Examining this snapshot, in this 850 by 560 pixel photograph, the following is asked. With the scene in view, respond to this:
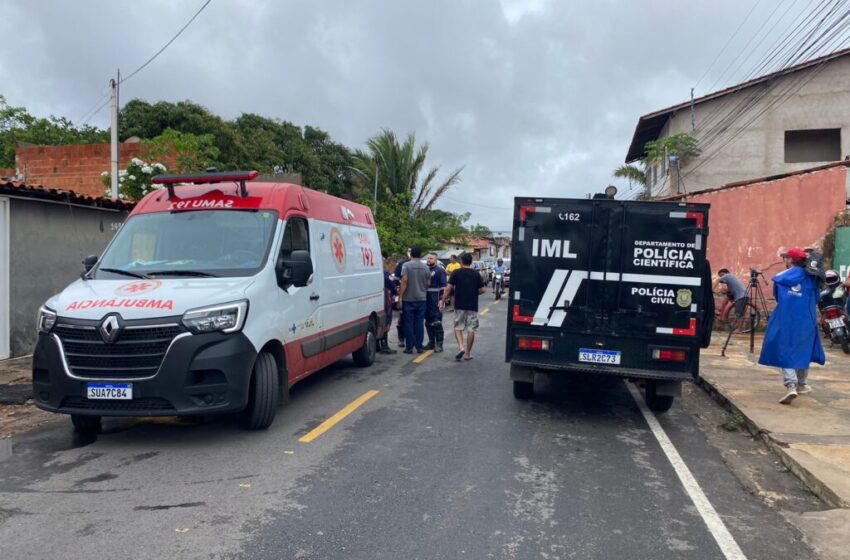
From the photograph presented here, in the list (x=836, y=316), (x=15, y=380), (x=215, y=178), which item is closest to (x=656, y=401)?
(x=215, y=178)

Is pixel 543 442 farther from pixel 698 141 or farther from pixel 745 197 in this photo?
pixel 698 141

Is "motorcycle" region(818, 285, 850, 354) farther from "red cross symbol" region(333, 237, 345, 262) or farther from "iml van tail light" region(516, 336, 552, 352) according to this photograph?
"red cross symbol" region(333, 237, 345, 262)

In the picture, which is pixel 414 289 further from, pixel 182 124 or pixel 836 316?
pixel 182 124

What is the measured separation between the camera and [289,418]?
266 inches

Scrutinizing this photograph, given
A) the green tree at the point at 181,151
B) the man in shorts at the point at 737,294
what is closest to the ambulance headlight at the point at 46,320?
the green tree at the point at 181,151

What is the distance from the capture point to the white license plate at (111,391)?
17.6 ft

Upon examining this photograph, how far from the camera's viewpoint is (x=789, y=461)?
5.62 meters

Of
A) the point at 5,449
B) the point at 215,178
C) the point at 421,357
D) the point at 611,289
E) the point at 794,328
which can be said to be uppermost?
the point at 215,178

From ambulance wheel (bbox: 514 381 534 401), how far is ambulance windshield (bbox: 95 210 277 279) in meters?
3.52

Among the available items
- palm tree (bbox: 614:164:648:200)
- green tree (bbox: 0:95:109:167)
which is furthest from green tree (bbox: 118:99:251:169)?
palm tree (bbox: 614:164:648:200)

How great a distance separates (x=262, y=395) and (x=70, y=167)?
1996cm

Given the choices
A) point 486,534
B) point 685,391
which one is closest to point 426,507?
point 486,534

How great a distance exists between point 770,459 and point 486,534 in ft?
11.2

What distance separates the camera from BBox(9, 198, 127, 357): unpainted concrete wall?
10.1 metres
